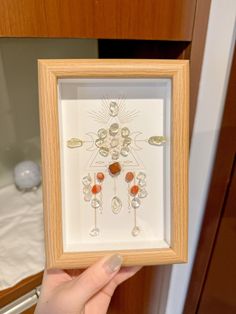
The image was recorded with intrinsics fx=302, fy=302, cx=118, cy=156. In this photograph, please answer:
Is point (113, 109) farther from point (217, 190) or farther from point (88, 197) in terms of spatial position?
point (217, 190)

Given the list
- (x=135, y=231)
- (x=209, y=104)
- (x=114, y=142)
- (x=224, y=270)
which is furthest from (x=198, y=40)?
(x=224, y=270)

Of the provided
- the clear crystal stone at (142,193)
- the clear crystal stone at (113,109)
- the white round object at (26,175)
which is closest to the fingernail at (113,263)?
the clear crystal stone at (142,193)

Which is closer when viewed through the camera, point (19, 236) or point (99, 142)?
point (99, 142)

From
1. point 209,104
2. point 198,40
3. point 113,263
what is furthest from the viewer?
point 209,104

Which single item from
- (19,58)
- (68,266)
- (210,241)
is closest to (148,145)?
(68,266)

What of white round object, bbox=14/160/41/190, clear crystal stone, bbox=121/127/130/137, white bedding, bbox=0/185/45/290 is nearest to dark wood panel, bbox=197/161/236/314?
clear crystal stone, bbox=121/127/130/137

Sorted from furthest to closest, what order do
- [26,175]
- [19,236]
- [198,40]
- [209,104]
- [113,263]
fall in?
[26,175] → [19,236] → [209,104] → [198,40] → [113,263]

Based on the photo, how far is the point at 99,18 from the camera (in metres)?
0.48

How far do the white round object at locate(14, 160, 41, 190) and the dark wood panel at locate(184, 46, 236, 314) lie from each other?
0.53 metres

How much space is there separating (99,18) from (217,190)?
1.61ft

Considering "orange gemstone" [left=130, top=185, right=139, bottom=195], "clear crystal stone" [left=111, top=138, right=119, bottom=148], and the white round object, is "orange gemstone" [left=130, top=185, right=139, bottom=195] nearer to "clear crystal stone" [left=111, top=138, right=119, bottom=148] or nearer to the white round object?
"clear crystal stone" [left=111, top=138, right=119, bottom=148]

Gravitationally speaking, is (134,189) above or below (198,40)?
below

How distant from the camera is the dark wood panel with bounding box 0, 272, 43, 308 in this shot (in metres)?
0.67

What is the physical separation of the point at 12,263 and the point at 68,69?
0.52m
